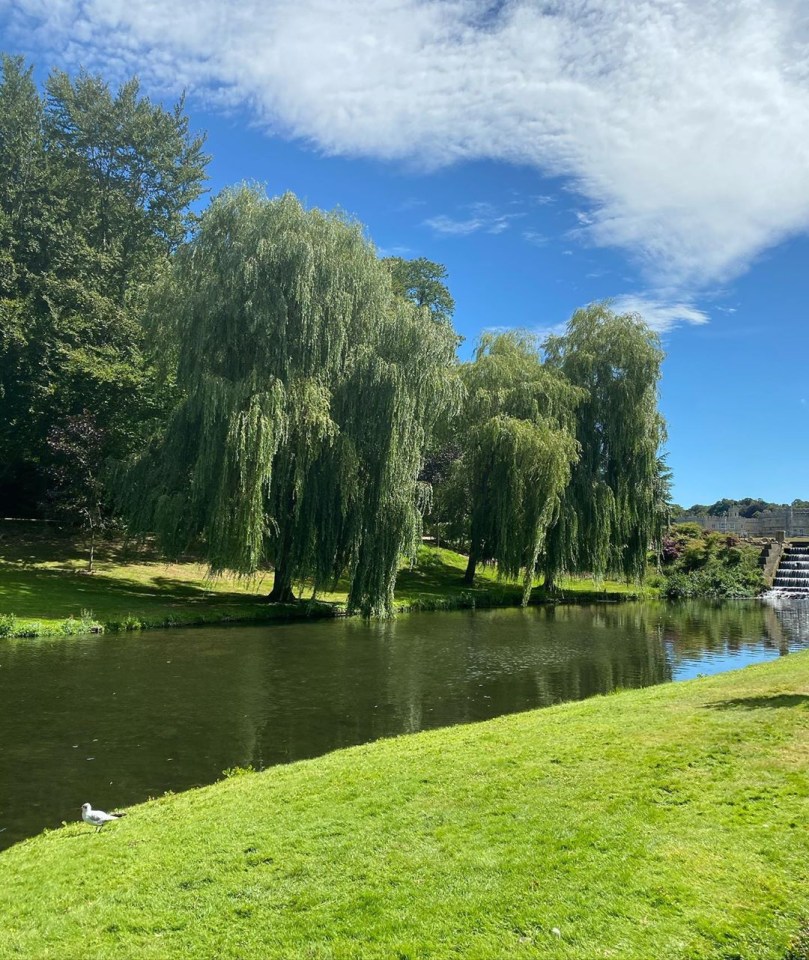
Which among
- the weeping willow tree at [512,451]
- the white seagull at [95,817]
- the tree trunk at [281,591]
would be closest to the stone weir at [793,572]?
the weeping willow tree at [512,451]

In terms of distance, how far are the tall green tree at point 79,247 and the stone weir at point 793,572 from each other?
117ft

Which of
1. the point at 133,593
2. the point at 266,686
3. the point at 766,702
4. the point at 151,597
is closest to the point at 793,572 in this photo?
the point at 151,597

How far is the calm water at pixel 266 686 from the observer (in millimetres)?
9539

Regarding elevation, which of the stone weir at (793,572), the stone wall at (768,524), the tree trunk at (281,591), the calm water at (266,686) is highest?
the stone wall at (768,524)

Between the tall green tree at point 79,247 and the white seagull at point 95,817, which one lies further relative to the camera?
the tall green tree at point 79,247

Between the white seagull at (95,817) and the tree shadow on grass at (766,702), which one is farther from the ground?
the tree shadow on grass at (766,702)

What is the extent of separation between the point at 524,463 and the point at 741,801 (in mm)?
24092

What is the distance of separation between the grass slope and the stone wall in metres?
51.3

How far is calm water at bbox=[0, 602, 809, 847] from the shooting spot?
954cm

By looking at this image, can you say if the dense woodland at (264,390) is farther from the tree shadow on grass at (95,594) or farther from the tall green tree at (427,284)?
the tall green tree at (427,284)

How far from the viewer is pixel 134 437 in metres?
29.3

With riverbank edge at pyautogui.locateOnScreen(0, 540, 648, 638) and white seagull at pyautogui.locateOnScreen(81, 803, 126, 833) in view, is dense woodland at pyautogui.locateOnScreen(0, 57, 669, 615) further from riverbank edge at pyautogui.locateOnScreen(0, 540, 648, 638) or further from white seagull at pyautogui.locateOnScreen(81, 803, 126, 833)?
white seagull at pyautogui.locateOnScreen(81, 803, 126, 833)

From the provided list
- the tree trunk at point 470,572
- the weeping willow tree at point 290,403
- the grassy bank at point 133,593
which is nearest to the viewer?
the grassy bank at point 133,593

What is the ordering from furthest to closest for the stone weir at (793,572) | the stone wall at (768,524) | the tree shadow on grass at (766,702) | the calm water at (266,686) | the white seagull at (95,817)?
1. the stone wall at (768,524)
2. the stone weir at (793,572)
3. the calm water at (266,686)
4. the tree shadow on grass at (766,702)
5. the white seagull at (95,817)
